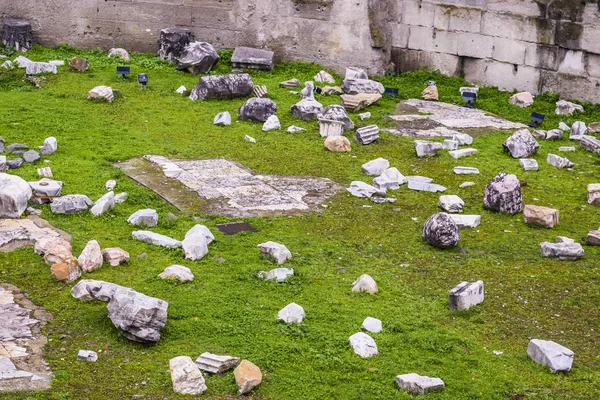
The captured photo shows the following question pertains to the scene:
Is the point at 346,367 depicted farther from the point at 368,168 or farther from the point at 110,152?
the point at 110,152

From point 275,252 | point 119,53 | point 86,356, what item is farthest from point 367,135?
point 86,356

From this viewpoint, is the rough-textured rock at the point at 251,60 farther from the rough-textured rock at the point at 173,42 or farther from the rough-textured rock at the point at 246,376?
Answer: the rough-textured rock at the point at 246,376

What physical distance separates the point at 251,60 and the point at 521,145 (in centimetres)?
458

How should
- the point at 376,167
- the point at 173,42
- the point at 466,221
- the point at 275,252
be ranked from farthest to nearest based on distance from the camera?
1. the point at 173,42
2. the point at 376,167
3. the point at 466,221
4. the point at 275,252

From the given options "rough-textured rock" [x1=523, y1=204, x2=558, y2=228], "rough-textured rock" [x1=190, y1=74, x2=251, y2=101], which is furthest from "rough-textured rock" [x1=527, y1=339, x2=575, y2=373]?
"rough-textured rock" [x1=190, y1=74, x2=251, y2=101]

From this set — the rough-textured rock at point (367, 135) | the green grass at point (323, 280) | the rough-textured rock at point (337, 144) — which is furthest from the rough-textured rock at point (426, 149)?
the rough-textured rock at point (337, 144)

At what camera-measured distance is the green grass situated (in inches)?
221

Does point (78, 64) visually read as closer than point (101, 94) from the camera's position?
No

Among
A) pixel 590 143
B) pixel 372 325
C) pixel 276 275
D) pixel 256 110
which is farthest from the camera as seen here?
pixel 256 110

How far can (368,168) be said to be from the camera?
386 inches

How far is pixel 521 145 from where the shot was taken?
10.6m

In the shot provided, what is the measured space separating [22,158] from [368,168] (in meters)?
3.33

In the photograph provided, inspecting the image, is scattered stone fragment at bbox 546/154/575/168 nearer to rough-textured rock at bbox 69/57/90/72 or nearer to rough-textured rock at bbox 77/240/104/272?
rough-textured rock at bbox 77/240/104/272

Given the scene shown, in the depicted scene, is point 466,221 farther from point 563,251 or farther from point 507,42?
point 507,42
